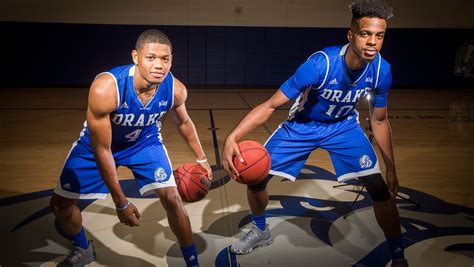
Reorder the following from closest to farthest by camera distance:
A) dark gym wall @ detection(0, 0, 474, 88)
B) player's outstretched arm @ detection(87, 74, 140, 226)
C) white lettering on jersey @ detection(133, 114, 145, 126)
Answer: player's outstretched arm @ detection(87, 74, 140, 226), white lettering on jersey @ detection(133, 114, 145, 126), dark gym wall @ detection(0, 0, 474, 88)

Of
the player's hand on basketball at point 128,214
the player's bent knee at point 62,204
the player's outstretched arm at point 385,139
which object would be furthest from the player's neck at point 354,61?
the player's bent knee at point 62,204

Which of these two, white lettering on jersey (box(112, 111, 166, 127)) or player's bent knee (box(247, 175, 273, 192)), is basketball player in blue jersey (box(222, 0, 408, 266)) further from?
white lettering on jersey (box(112, 111, 166, 127))

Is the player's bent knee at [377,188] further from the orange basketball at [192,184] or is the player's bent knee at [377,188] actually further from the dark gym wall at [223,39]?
Answer: the dark gym wall at [223,39]

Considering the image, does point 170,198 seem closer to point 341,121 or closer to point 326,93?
point 326,93

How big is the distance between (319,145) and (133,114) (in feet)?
4.72

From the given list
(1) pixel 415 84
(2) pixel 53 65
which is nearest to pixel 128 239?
(2) pixel 53 65

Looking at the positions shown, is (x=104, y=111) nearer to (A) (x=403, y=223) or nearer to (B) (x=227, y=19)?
(A) (x=403, y=223)

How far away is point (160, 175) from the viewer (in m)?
3.23

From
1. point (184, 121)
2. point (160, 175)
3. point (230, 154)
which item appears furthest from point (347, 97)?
point (160, 175)

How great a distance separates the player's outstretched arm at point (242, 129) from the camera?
3.09 m

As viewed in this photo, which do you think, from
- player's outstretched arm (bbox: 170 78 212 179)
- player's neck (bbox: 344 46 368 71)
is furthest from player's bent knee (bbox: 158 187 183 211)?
player's neck (bbox: 344 46 368 71)

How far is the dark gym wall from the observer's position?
12.0 metres

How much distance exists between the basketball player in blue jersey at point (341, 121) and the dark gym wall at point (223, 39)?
9165mm

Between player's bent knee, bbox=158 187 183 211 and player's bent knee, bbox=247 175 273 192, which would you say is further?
player's bent knee, bbox=247 175 273 192
